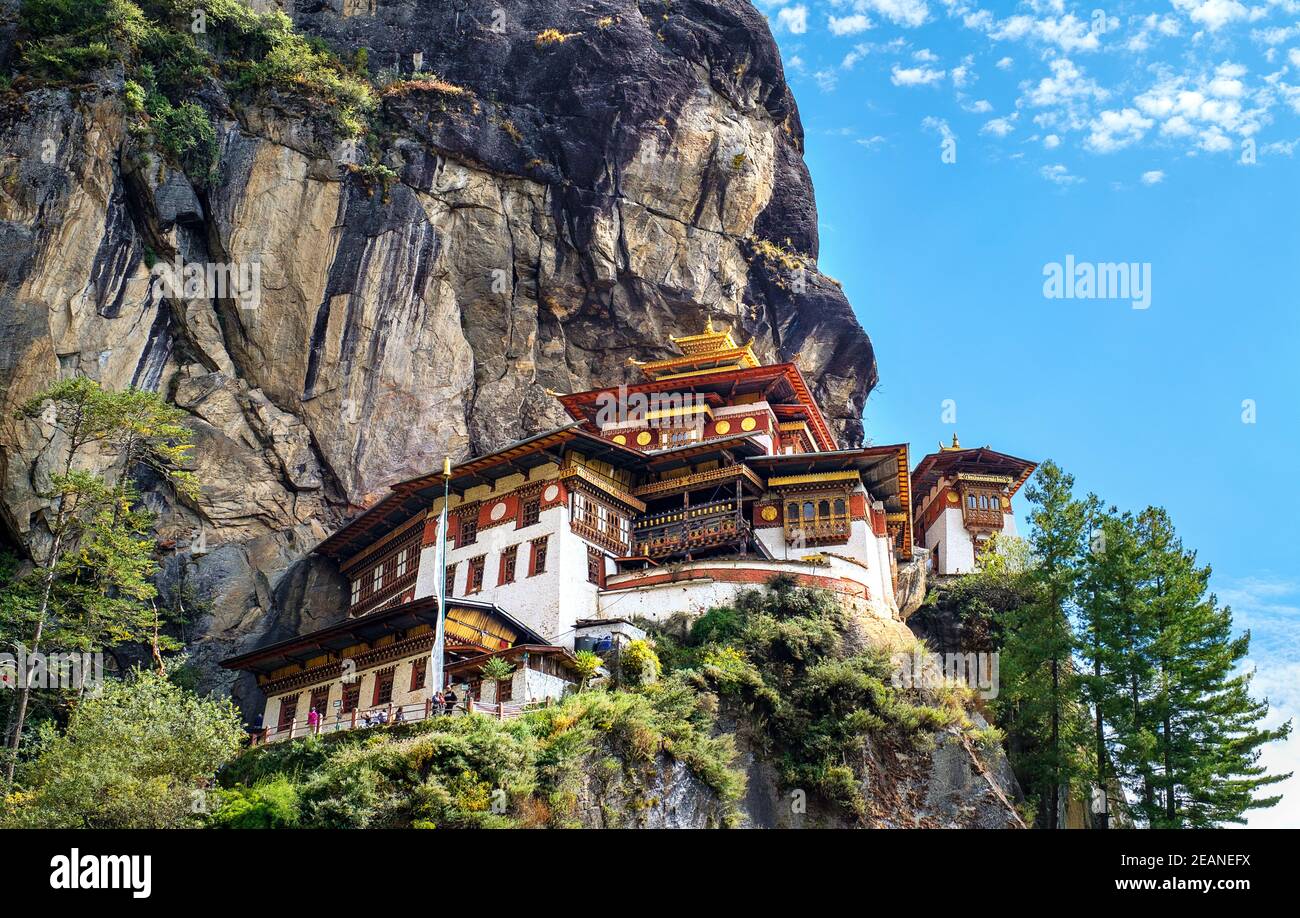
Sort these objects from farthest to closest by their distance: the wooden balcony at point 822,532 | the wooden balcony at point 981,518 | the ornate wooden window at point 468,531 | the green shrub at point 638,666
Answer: the wooden balcony at point 981,518, the ornate wooden window at point 468,531, the wooden balcony at point 822,532, the green shrub at point 638,666

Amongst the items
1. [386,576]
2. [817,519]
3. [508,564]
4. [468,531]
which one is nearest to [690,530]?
[817,519]

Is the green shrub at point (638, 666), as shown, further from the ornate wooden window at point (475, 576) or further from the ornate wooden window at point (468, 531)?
the ornate wooden window at point (468, 531)

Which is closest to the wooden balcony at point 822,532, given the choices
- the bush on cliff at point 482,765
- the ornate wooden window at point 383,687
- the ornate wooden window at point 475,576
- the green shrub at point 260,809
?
the ornate wooden window at point 475,576

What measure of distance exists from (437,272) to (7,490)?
20837 mm

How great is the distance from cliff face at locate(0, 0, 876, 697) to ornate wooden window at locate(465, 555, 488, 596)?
7.99m

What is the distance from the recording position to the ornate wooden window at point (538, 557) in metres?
44.9

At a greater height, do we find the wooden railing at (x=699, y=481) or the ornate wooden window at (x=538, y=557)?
the wooden railing at (x=699, y=481)

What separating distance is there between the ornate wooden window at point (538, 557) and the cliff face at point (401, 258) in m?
11.3

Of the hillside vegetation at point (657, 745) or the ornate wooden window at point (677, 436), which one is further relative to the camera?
the ornate wooden window at point (677, 436)

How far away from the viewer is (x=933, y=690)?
3953 cm

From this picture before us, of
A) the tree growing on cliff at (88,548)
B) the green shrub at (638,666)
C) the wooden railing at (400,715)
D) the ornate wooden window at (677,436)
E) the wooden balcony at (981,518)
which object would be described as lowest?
the wooden railing at (400,715)

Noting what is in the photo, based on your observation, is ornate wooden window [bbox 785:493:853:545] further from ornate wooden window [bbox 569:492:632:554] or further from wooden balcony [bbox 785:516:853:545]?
ornate wooden window [bbox 569:492:632:554]

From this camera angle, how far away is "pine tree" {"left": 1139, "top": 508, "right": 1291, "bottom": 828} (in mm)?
33938

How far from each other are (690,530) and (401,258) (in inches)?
776
